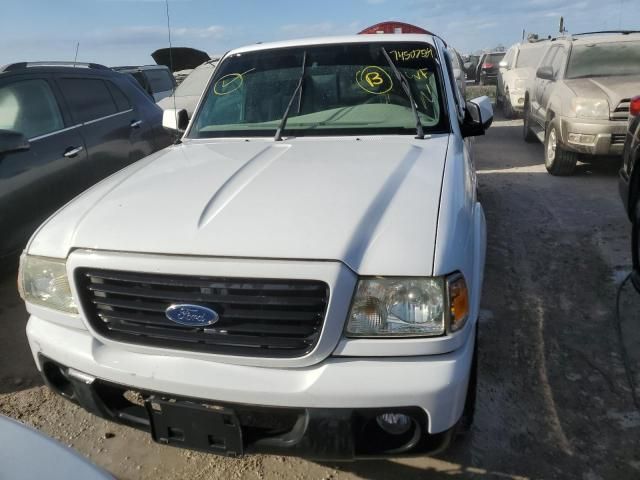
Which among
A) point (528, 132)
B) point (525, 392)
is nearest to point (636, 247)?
point (525, 392)

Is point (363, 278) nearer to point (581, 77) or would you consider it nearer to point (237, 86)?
point (237, 86)

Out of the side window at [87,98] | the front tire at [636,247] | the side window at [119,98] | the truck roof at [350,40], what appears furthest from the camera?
the side window at [119,98]

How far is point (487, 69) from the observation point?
21141 mm

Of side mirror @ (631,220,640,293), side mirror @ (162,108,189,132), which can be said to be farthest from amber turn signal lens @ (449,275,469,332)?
side mirror @ (162,108,189,132)

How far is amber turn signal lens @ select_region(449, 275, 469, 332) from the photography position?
1.93 metres

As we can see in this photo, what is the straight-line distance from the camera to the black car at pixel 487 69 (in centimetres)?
2117

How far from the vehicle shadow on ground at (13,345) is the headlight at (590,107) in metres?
6.28

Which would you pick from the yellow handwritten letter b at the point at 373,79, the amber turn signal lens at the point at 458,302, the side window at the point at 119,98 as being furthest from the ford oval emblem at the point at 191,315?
the side window at the point at 119,98

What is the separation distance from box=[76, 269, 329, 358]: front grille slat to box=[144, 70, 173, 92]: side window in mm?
10775

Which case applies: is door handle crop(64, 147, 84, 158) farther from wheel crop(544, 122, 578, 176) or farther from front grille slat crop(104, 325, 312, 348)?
wheel crop(544, 122, 578, 176)

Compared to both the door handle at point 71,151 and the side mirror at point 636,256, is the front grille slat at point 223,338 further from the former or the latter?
the door handle at point 71,151

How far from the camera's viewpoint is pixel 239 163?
9.16 ft

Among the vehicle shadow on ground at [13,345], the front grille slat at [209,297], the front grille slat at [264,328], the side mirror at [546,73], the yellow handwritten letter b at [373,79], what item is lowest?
the vehicle shadow on ground at [13,345]

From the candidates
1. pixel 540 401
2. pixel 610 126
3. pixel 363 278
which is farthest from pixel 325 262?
pixel 610 126
